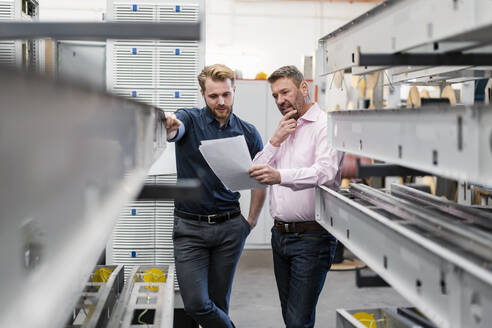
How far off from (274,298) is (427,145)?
132 inches

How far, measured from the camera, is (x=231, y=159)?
244 cm

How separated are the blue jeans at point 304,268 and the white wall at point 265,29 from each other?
7.86m

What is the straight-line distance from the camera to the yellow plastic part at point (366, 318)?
2.43 metres

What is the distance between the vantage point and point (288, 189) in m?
2.59

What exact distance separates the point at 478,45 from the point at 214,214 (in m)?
1.80

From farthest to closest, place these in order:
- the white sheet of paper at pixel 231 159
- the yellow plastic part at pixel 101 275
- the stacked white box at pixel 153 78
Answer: the stacked white box at pixel 153 78 < the yellow plastic part at pixel 101 275 < the white sheet of paper at pixel 231 159

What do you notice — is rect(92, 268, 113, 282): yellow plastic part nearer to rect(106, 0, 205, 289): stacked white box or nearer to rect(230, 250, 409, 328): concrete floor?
rect(106, 0, 205, 289): stacked white box

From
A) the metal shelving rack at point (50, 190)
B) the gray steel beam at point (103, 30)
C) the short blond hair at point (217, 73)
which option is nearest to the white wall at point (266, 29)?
the short blond hair at point (217, 73)

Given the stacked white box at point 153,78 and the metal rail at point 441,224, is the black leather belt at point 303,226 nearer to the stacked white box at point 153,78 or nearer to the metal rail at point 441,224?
the metal rail at point 441,224

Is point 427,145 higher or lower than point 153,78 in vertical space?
lower

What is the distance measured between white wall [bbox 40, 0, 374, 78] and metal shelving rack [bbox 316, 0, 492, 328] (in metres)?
8.37

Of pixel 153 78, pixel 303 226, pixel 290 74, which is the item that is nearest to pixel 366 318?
pixel 303 226

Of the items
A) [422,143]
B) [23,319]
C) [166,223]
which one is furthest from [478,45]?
[166,223]

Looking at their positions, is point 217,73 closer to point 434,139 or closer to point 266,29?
point 434,139
